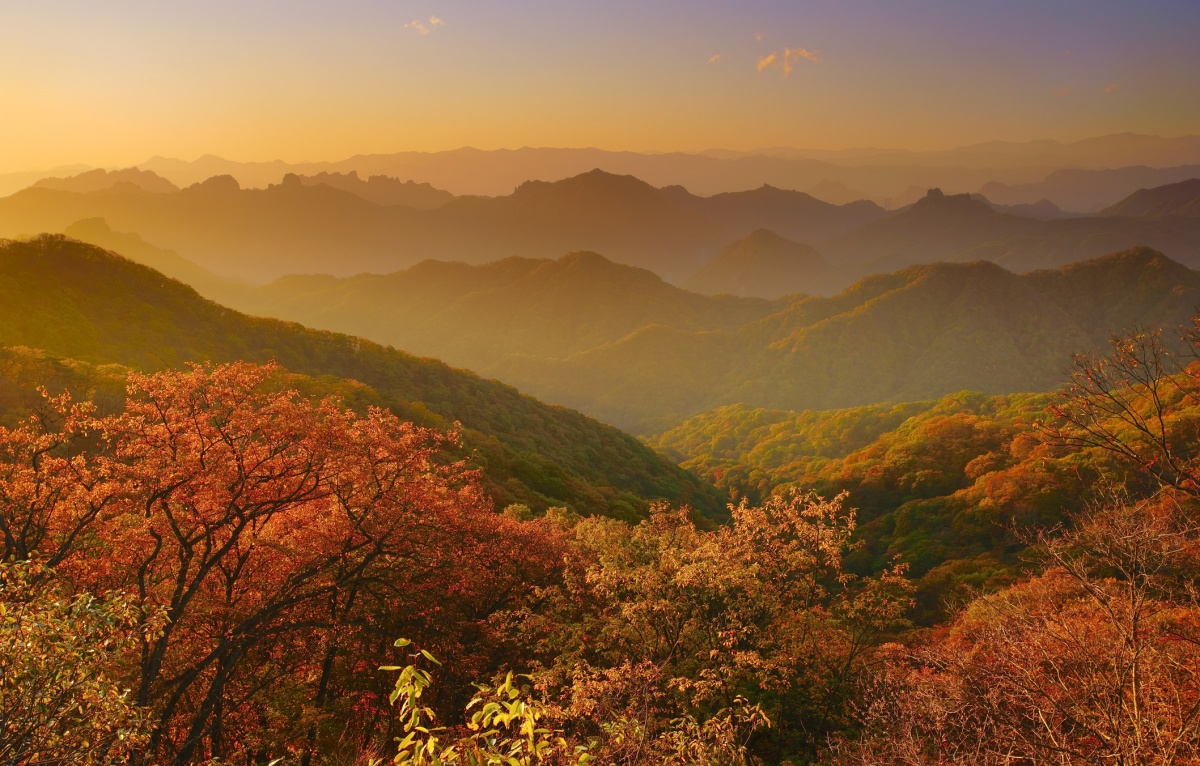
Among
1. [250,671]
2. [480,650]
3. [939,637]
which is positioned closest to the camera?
[250,671]

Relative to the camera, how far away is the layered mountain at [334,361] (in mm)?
59906

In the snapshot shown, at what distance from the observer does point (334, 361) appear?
8694 centimetres

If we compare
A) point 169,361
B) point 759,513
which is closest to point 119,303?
point 169,361

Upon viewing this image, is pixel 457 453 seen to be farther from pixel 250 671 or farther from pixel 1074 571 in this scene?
pixel 1074 571

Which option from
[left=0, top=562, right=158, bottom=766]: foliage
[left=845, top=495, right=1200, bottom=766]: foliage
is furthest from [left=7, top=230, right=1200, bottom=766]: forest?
[left=845, top=495, right=1200, bottom=766]: foliage

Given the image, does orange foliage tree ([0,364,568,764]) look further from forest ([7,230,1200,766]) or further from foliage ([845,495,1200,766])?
foliage ([845,495,1200,766])

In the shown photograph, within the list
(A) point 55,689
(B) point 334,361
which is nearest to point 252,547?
(A) point 55,689

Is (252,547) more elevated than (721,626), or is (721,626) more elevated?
(252,547)

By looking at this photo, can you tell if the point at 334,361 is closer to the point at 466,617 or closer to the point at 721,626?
the point at 466,617

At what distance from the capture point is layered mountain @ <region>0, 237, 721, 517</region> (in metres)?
59.9

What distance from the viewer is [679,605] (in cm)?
1872

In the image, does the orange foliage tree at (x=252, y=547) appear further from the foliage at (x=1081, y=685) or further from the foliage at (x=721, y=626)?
the foliage at (x=1081, y=685)

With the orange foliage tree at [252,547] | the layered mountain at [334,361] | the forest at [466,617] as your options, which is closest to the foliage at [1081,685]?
the forest at [466,617]

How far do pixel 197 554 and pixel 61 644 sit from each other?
11.9 meters
